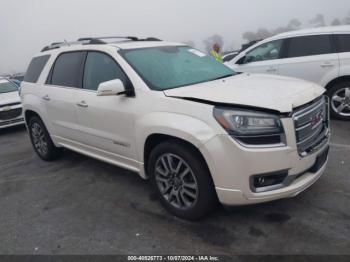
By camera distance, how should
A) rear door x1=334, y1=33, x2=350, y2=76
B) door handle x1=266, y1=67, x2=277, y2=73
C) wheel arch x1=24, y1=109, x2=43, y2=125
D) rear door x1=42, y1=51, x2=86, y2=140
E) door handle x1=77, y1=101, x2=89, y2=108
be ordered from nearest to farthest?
1. door handle x1=77, y1=101, x2=89, y2=108
2. rear door x1=42, y1=51, x2=86, y2=140
3. wheel arch x1=24, y1=109, x2=43, y2=125
4. rear door x1=334, y1=33, x2=350, y2=76
5. door handle x1=266, y1=67, x2=277, y2=73

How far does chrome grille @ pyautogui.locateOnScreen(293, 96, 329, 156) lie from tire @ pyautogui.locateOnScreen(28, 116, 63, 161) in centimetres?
383

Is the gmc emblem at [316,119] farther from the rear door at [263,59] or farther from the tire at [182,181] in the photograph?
the rear door at [263,59]

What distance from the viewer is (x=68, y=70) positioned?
4.86 meters

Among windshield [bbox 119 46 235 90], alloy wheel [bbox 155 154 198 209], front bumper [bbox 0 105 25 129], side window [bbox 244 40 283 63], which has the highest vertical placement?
windshield [bbox 119 46 235 90]

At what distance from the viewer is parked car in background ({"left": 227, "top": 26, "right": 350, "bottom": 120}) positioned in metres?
6.62

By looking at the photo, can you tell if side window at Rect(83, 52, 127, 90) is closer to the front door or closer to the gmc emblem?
the front door

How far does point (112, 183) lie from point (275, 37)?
4627 millimetres

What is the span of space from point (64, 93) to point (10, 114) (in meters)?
4.98

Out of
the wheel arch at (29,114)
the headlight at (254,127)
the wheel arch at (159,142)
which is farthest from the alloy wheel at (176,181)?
the wheel arch at (29,114)

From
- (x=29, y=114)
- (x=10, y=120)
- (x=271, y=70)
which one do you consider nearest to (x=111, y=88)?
(x=29, y=114)

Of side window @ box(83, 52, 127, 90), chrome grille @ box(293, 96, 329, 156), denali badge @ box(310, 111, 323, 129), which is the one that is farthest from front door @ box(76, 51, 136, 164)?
denali badge @ box(310, 111, 323, 129)

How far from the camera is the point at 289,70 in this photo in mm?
7117

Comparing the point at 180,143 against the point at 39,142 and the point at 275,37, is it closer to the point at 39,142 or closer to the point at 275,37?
the point at 39,142

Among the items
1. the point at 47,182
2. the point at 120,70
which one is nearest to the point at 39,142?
the point at 47,182
